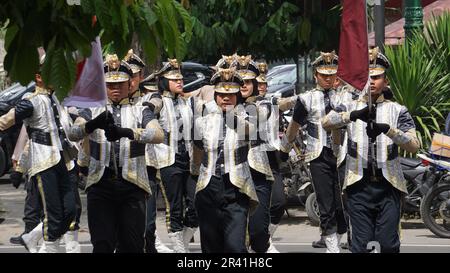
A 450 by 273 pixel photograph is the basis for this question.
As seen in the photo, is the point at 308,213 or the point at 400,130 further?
the point at 308,213

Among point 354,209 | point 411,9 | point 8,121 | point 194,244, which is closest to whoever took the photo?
point 354,209

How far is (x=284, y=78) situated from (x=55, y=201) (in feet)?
47.7

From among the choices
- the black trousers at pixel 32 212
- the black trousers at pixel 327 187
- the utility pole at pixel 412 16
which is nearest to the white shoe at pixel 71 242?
the black trousers at pixel 32 212

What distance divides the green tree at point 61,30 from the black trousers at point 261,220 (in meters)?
5.38

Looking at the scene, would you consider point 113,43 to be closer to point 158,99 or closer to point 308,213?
point 158,99

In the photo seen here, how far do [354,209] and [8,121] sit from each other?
12.6 ft

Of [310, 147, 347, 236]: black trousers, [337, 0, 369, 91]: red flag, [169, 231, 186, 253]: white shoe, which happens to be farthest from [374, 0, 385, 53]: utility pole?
[337, 0, 369, 91]: red flag

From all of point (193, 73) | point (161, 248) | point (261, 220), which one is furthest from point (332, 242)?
point (193, 73)

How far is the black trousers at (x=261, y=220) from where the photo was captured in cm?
1159

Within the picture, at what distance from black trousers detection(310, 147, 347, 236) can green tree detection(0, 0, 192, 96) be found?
6900 mm

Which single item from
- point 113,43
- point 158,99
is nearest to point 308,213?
point 158,99

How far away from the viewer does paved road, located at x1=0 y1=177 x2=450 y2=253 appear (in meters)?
13.9

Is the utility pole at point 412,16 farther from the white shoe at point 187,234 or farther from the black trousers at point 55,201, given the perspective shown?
the black trousers at point 55,201

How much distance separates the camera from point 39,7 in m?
6.07
